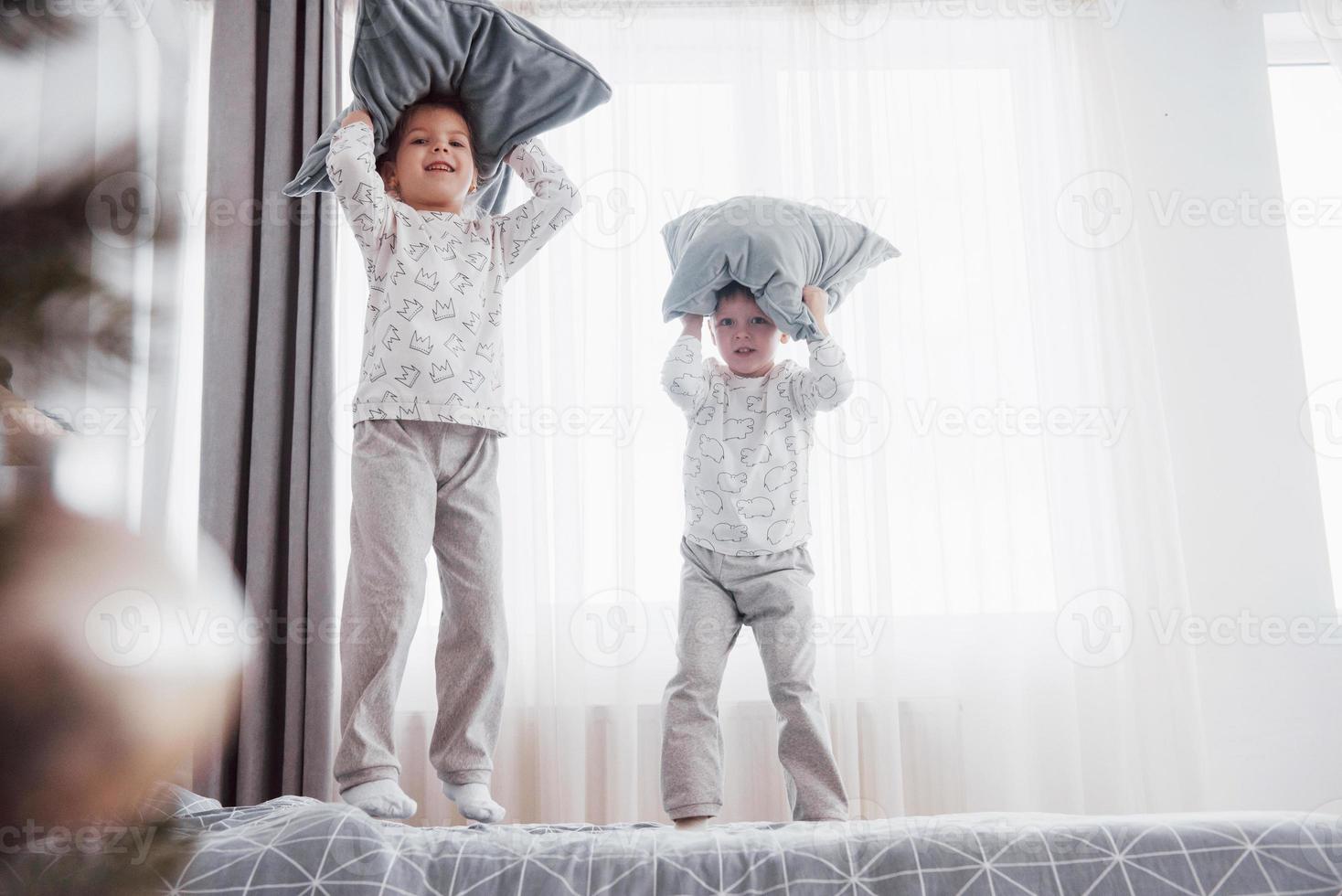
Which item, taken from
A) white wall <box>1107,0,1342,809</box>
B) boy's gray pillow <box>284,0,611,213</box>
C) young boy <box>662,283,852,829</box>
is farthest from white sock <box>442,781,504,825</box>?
white wall <box>1107,0,1342,809</box>

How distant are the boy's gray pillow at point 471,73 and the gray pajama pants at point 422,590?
1.55 ft

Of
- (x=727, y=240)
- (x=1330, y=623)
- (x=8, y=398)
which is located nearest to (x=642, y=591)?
(x=727, y=240)

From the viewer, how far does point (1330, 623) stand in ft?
6.69

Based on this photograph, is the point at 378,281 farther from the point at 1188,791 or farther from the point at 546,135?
the point at 1188,791

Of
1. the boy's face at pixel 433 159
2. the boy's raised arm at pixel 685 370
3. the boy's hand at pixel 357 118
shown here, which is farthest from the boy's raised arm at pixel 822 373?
the boy's hand at pixel 357 118

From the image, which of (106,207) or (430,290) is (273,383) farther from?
(106,207)

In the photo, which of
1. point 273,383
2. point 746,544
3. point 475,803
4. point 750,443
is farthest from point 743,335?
point 273,383

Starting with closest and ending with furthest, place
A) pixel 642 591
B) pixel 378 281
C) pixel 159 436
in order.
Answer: pixel 378 281 → pixel 159 436 → pixel 642 591

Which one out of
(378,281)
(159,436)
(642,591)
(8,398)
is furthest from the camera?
(642,591)

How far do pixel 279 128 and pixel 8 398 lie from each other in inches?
81.6

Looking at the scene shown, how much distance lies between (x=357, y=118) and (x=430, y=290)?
0.87 feet

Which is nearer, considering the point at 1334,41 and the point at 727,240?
the point at 727,240

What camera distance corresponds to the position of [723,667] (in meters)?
1.45

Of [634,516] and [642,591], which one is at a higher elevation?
[634,516]
